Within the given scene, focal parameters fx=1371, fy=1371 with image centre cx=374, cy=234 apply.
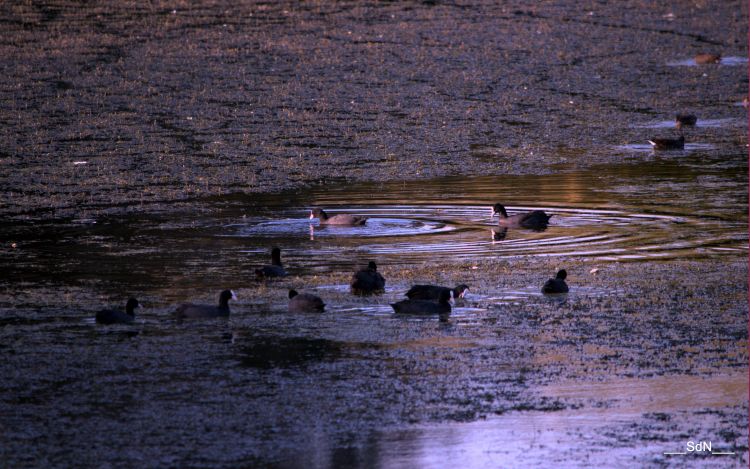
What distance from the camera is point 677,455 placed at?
8.05 m

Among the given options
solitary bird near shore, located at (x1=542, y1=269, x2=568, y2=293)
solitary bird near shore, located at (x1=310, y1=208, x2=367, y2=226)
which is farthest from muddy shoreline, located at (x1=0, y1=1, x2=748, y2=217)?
solitary bird near shore, located at (x1=542, y1=269, x2=568, y2=293)

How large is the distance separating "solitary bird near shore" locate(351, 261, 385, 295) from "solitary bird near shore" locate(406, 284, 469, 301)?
40cm

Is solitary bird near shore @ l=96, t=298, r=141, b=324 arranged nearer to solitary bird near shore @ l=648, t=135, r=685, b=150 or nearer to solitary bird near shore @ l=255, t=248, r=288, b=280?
solitary bird near shore @ l=255, t=248, r=288, b=280

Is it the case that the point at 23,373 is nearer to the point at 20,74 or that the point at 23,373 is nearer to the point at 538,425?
the point at 538,425

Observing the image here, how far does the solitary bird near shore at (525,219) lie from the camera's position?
15.5 meters

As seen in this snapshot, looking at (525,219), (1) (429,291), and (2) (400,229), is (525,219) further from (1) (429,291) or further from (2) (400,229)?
(1) (429,291)

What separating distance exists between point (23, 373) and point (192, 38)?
19.2 metres

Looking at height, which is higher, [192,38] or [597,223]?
[192,38]

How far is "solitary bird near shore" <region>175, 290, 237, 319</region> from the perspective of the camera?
11.2 metres

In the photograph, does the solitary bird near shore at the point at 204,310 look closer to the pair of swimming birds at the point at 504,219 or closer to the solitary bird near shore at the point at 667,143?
the pair of swimming birds at the point at 504,219

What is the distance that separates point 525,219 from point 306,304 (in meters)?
4.76

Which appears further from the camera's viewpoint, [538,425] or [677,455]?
[538,425]

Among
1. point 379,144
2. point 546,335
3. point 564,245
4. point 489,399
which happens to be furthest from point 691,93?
point 489,399

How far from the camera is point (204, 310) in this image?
11.2 m
